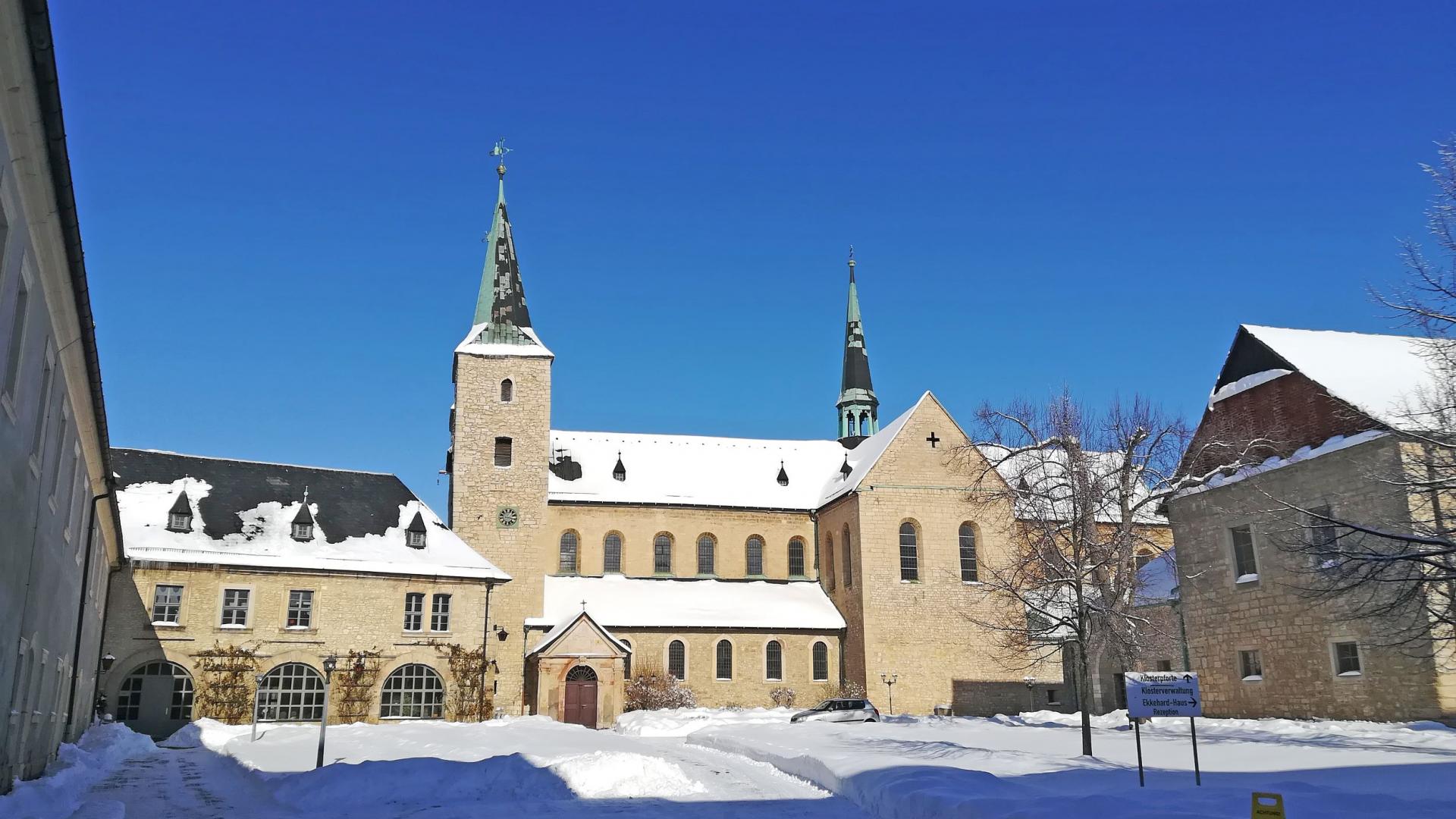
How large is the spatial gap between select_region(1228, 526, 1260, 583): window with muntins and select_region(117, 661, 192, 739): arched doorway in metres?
33.0

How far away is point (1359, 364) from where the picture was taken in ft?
100

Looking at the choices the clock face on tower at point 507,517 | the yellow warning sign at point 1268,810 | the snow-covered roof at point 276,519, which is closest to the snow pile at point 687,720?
the snow-covered roof at point 276,519

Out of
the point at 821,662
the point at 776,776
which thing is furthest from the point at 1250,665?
the point at 821,662

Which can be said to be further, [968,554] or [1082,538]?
[968,554]

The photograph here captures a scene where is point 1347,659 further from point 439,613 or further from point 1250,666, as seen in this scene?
point 439,613

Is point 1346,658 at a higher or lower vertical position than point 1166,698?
higher

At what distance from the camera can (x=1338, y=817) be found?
38.0 feet

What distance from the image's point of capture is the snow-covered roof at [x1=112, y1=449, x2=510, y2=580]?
124ft

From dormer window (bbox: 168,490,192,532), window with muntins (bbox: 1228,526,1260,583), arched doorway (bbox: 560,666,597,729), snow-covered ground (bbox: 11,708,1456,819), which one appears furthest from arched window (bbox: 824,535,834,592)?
dormer window (bbox: 168,490,192,532)

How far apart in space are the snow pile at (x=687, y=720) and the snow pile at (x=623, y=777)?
666 inches

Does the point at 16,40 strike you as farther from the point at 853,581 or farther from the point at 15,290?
the point at 853,581

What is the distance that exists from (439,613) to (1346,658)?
1152 inches

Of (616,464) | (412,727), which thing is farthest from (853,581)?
(412,727)

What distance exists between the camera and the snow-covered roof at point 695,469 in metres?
51.2
